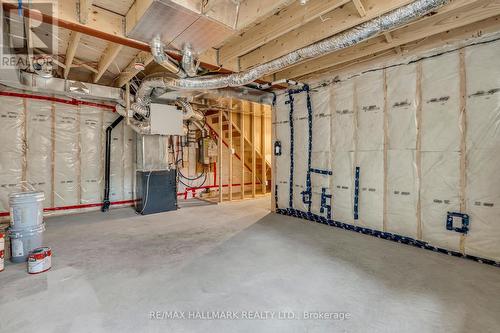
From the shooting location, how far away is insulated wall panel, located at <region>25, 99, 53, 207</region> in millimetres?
4438

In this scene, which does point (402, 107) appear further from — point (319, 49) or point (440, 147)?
point (319, 49)

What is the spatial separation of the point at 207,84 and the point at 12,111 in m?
3.70

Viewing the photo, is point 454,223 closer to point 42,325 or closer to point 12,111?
point 42,325

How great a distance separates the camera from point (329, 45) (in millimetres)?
2520

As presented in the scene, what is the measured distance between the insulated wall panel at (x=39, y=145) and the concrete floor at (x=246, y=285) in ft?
5.59

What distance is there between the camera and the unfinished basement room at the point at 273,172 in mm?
1863

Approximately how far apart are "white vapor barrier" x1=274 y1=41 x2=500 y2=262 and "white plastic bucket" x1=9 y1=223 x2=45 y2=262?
12.7 ft

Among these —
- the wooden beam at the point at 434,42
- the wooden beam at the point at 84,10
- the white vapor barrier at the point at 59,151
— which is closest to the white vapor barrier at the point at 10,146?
the white vapor barrier at the point at 59,151

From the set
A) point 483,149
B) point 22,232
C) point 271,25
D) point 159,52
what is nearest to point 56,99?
point 22,232

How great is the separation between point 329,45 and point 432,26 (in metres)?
1.20

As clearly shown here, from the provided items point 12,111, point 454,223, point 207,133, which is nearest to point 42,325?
point 454,223

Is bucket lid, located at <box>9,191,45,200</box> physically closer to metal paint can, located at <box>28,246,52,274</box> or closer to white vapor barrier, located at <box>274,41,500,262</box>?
metal paint can, located at <box>28,246,52,274</box>

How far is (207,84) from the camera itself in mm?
3406

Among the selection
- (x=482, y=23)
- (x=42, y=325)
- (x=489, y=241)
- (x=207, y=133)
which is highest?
(x=482, y=23)
